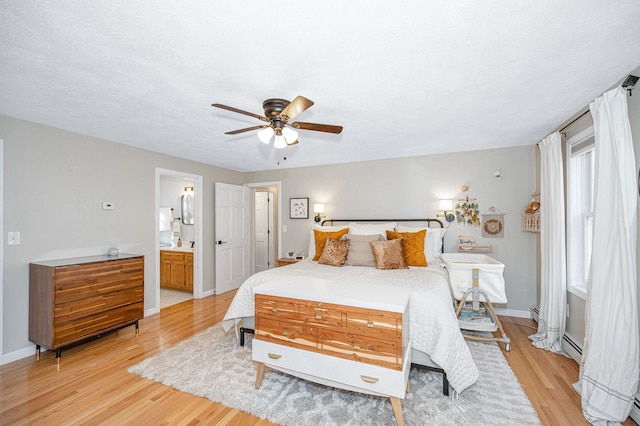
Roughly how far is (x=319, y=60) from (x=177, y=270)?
494cm

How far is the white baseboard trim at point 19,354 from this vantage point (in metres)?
2.63

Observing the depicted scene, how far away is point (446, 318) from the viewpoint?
6.88 ft

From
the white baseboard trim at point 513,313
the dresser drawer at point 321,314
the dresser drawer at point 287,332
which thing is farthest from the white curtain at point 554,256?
the dresser drawer at point 287,332

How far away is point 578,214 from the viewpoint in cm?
288

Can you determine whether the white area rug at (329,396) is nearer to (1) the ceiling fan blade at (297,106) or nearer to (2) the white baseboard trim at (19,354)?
(2) the white baseboard trim at (19,354)

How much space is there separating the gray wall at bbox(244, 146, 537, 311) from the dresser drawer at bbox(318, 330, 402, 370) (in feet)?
9.32

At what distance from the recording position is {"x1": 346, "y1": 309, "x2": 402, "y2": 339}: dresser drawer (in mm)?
1693

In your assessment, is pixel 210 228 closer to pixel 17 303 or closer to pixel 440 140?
pixel 17 303

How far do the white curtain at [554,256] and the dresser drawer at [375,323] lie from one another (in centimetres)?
232

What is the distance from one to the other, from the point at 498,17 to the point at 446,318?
6.42ft

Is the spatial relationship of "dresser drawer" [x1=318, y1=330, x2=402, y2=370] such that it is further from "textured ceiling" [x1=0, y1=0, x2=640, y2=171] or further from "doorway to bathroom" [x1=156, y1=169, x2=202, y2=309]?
Result: "doorway to bathroom" [x1=156, y1=169, x2=202, y2=309]

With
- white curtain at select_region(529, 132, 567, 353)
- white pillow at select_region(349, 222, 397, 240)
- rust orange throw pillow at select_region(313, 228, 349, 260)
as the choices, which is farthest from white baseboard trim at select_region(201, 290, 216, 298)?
white curtain at select_region(529, 132, 567, 353)

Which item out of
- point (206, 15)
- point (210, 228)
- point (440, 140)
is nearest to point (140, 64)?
point (206, 15)

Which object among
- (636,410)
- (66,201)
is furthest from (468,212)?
(66,201)
